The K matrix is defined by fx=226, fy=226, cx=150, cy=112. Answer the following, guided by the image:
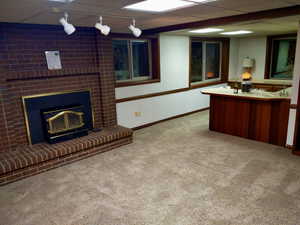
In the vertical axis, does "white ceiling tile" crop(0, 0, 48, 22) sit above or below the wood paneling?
above

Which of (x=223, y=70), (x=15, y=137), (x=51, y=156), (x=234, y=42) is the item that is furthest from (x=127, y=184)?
(x=234, y=42)

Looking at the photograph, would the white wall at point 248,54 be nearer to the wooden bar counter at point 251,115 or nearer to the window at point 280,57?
the window at point 280,57

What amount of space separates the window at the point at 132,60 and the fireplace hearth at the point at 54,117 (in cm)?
117

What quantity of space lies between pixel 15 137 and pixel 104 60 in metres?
1.95

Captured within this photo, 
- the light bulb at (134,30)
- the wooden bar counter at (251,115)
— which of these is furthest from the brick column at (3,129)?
the wooden bar counter at (251,115)

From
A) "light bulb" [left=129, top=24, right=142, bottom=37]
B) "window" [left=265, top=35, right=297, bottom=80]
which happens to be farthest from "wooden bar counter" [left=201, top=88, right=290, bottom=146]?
"window" [left=265, top=35, right=297, bottom=80]

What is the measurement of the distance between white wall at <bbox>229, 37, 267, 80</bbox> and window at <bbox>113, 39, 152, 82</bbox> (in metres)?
3.10

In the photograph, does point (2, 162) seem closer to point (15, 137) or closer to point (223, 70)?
Result: point (15, 137)

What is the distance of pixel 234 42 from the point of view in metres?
6.91

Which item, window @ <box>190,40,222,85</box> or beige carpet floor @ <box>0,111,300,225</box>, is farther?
window @ <box>190,40,222,85</box>

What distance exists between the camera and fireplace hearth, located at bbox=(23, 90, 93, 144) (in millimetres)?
3545

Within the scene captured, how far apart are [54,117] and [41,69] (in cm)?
78

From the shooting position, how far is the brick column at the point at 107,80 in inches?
162

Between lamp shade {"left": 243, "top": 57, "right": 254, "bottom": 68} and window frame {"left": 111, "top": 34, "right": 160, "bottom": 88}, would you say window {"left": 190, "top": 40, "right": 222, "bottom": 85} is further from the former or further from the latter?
window frame {"left": 111, "top": 34, "right": 160, "bottom": 88}
